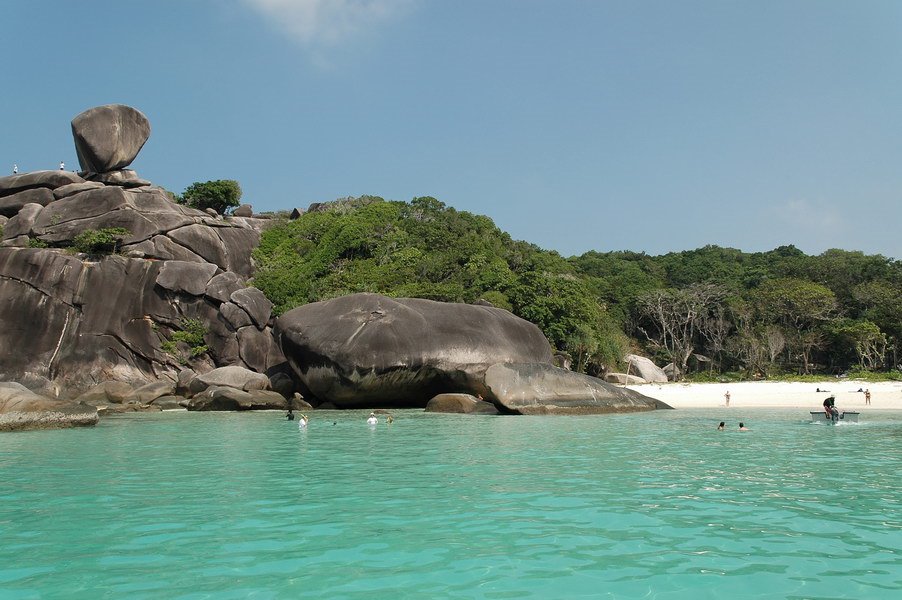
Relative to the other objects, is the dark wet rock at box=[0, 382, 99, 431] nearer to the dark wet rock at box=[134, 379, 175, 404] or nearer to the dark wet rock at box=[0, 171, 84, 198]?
the dark wet rock at box=[134, 379, 175, 404]

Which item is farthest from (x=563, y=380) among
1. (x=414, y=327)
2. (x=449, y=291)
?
(x=449, y=291)

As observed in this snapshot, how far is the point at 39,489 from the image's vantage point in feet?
27.9

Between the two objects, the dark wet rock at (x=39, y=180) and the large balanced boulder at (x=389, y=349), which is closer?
the large balanced boulder at (x=389, y=349)

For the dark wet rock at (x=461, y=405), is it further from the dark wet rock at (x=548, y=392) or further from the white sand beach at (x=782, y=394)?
the white sand beach at (x=782, y=394)

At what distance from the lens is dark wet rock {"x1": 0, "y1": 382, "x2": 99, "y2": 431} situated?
16.5m

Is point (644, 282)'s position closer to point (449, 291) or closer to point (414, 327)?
point (449, 291)

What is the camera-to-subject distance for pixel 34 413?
1681 centimetres

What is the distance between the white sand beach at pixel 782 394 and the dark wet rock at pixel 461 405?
31.7 ft

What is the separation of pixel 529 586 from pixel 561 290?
2950cm

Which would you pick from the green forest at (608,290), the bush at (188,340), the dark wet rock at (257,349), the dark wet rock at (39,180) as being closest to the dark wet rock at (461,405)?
the dark wet rock at (257,349)

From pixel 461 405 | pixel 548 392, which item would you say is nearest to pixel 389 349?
pixel 461 405

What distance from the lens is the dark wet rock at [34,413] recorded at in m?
16.5

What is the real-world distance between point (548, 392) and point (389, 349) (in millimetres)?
5641

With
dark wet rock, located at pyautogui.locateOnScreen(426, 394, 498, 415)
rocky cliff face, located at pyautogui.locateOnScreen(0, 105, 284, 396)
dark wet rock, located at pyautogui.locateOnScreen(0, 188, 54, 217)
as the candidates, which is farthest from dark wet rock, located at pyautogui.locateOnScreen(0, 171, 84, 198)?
dark wet rock, located at pyautogui.locateOnScreen(426, 394, 498, 415)
